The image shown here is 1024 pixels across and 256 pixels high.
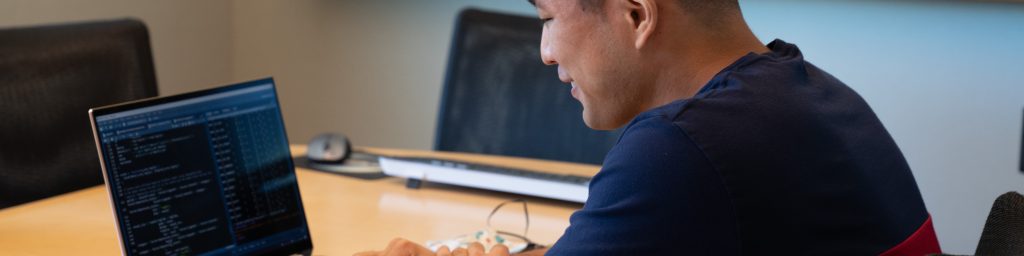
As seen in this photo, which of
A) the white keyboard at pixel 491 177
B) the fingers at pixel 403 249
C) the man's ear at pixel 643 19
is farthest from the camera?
the white keyboard at pixel 491 177

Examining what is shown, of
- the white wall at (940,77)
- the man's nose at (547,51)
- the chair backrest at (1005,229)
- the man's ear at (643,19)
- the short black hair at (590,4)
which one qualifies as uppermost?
the short black hair at (590,4)

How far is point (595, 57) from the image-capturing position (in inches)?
49.0

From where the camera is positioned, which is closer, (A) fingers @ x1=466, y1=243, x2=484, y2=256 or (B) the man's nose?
(B) the man's nose

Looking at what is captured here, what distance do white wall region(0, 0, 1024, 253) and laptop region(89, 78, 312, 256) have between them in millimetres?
1970

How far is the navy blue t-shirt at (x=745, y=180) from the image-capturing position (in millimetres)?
1043

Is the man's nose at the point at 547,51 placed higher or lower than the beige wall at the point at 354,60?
higher

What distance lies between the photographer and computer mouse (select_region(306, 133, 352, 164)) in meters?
2.21

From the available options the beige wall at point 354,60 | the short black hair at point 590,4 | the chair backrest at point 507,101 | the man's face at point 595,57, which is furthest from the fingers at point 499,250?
the beige wall at point 354,60

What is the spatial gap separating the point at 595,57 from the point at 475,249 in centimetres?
42

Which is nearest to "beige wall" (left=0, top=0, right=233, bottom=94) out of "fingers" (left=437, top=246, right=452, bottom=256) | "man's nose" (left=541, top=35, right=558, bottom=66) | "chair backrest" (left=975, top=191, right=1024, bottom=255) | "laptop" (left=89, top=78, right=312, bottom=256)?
"laptop" (left=89, top=78, right=312, bottom=256)

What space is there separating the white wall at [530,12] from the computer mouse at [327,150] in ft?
4.62

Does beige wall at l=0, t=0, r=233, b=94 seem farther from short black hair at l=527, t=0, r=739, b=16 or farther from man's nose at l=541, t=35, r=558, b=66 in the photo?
short black hair at l=527, t=0, r=739, b=16

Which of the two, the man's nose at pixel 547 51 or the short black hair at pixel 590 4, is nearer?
the short black hair at pixel 590 4

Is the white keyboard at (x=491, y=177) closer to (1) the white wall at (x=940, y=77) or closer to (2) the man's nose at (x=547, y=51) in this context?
(2) the man's nose at (x=547, y=51)
